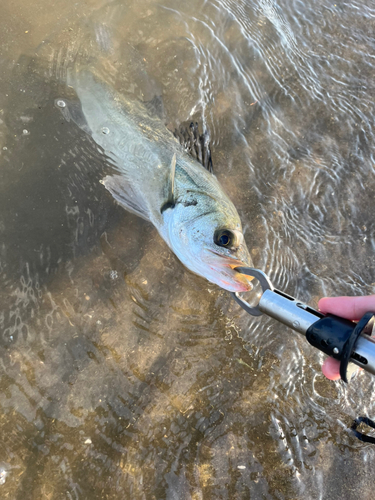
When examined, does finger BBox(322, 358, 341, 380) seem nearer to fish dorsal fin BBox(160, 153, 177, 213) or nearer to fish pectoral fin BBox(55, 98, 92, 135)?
fish dorsal fin BBox(160, 153, 177, 213)

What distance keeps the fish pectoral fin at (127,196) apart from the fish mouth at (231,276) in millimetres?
1123

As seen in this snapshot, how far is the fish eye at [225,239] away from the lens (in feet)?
9.11

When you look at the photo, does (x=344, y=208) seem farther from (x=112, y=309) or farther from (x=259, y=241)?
(x=112, y=309)

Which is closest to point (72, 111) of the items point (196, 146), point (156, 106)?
point (156, 106)

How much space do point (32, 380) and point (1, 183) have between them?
1909mm

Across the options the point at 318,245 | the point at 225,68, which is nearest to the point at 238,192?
the point at 318,245

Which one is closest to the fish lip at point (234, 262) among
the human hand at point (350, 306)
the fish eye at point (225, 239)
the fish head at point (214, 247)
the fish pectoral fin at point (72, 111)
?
the fish head at point (214, 247)

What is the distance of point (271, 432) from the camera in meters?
3.20

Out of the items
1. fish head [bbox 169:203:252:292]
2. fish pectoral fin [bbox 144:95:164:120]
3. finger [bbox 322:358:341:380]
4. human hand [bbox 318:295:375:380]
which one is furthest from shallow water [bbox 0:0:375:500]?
human hand [bbox 318:295:375:380]

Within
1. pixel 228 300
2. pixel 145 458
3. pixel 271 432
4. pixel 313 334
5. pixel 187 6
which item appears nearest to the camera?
pixel 313 334

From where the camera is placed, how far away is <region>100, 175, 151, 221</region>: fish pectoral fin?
11.0 feet

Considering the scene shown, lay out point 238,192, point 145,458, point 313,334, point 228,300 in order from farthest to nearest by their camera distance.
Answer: point 238,192 < point 228,300 < point 145,458 < point 313,334

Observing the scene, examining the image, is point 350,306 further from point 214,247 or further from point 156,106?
point 156,106

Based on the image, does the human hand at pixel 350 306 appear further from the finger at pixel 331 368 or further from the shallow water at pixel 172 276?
the shallow water at pixel 172 276
